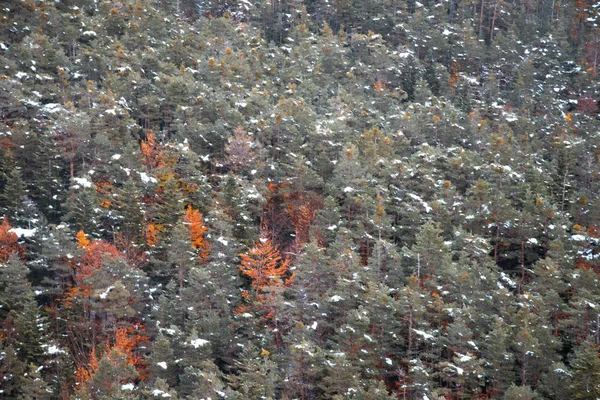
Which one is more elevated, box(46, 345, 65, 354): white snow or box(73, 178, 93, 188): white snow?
box(73, 178, 93, 188): white snow

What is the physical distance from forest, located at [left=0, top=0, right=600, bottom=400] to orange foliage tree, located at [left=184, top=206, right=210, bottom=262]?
0.16 metres

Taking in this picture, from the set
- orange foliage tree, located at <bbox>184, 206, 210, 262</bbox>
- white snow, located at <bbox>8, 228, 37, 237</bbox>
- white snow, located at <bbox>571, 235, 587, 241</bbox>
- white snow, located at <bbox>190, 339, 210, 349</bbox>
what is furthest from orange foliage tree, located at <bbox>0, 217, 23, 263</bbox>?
white snow, located at <bbox>571, 235, 587, 241</bbox>

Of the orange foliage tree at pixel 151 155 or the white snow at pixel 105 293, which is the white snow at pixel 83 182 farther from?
the white snow at pixel 105 293

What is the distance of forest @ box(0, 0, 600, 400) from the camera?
118 feet

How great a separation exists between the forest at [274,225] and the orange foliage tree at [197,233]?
6.2 inches

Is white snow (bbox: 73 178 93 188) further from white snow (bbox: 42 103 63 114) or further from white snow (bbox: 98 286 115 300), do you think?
white snow (bbox: 98 286 115 300)

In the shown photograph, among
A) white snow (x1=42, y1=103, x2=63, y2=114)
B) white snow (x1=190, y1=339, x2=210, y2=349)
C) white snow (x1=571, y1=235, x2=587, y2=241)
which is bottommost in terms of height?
white snow (x1=190, y1=339, x2=210, y2=349)

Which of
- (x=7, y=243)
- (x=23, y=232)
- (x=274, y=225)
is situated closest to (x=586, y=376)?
(x=274, y=225)

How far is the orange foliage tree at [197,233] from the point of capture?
44.4 metres

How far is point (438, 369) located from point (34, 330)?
78.2ft

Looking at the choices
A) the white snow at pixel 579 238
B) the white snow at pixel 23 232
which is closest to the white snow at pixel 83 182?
the white snow at pixel 23 232

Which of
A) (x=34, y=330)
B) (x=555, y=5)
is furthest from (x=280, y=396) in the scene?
(x=555, y=5)

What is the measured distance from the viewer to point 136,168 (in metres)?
48.6

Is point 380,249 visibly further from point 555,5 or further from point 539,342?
point 555,5
